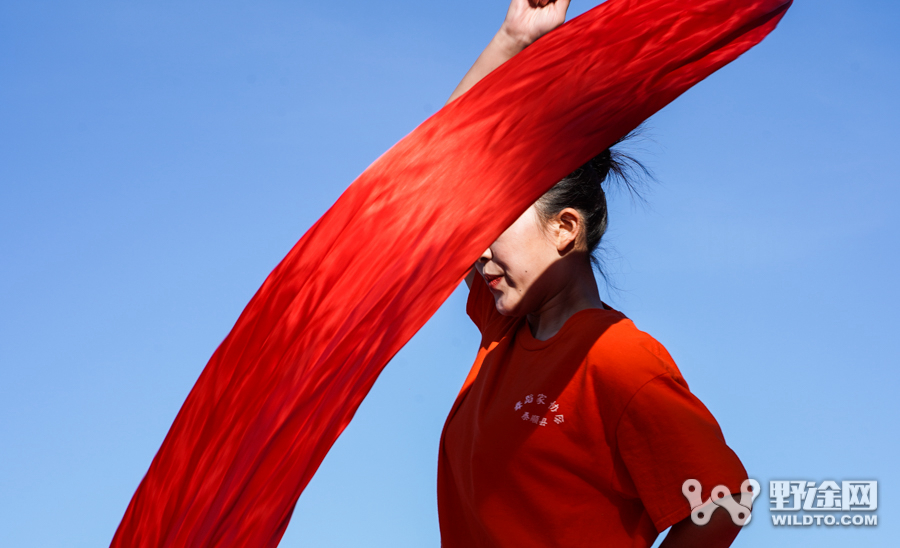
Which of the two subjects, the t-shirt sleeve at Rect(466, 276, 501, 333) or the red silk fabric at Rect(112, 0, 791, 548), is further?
the t-shirt sleeve at Rect(466, 276, 501, 333)

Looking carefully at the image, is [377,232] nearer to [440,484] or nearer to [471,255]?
[471,255]

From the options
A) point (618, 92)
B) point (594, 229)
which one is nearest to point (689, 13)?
point (618, 92)

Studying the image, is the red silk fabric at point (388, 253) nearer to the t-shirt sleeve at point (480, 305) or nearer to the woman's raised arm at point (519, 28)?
the woman's raised arm at point (519, 28)

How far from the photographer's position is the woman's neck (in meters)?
1.36

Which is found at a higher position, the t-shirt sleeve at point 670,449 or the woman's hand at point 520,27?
the woman's hand at point 520,27

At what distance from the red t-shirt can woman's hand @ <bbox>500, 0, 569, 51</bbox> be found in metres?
0.48

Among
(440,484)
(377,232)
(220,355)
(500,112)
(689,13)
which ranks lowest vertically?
(440,484)

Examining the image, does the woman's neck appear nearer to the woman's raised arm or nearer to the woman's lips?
the woman's lips

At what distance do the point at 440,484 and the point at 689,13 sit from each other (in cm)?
88

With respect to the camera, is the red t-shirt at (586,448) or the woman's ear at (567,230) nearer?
the red t-shirt at (586,448)

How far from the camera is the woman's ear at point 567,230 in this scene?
1.38m

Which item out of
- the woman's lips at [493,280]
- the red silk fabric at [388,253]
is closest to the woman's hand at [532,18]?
the red silk fabric at [388,253]

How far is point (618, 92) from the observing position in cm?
102

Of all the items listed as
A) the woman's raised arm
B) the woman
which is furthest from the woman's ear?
the woman's raised arm
